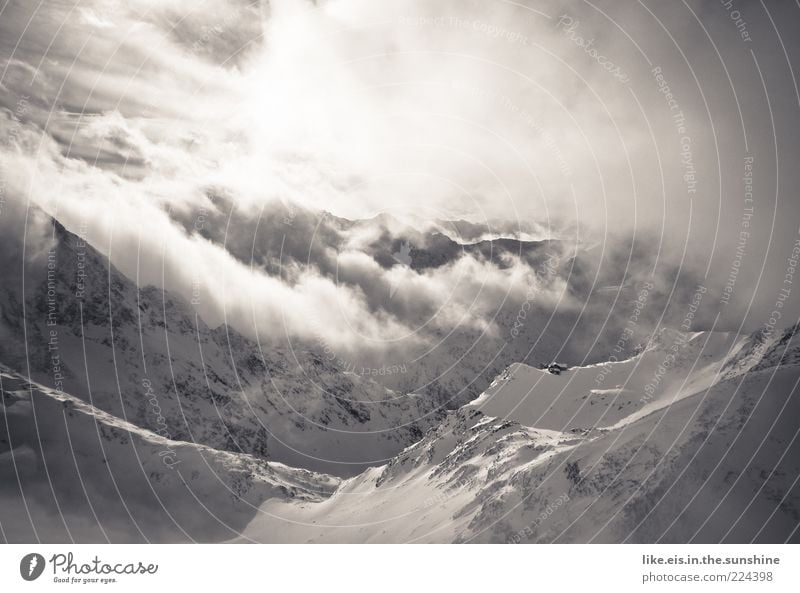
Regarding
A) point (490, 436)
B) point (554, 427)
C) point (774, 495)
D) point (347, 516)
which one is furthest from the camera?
point (554, 427)

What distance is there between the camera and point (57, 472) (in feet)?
562

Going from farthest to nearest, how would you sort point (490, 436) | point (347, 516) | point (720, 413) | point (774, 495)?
point (347, 516), point (490, 436), point (720, 413), point (774, 495)

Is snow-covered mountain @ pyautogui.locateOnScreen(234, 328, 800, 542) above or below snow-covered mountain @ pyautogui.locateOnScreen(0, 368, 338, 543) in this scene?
above

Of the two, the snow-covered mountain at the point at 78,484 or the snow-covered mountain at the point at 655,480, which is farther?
the snow-covered mountain at the point at 78,484

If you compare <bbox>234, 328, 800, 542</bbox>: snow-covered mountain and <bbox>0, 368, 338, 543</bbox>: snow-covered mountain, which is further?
<bbox>0, 368, 338, 543</bbox>: snow-covered mountain

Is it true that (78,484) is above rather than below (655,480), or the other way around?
below

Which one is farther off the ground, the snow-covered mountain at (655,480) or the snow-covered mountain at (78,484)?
the snow-covered mountain at (655,480)

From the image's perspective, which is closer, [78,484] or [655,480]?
[655,480]

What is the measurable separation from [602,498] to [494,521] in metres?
18.0

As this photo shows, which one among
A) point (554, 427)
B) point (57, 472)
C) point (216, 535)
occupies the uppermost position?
point (554, 427)
